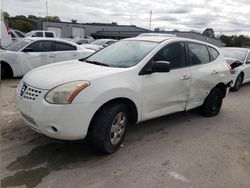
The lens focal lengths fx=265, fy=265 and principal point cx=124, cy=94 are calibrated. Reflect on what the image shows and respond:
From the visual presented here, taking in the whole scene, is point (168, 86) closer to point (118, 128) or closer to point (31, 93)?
point (118, 128)

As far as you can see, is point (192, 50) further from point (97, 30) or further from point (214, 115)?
point (97, 30)

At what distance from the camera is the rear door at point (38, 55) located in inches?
348

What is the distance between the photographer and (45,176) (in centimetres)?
319

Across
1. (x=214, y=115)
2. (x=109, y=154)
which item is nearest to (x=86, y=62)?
(x=109, y=154)

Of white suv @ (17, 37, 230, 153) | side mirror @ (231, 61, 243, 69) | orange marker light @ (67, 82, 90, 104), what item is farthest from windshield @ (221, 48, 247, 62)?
orange marker light @ (67, 82, 90, 104)

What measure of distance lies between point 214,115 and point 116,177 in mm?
3543

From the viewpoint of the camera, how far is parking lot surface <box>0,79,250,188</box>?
320 centimetres

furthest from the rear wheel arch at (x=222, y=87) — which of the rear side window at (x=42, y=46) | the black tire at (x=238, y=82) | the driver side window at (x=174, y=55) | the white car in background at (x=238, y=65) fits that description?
the rear side window at (x=42, y=46)

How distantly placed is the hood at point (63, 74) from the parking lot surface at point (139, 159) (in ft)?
3.32

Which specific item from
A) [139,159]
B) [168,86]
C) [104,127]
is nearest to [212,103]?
[168,86]

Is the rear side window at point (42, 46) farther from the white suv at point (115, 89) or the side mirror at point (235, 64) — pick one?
the side mirror at point (235, 64)

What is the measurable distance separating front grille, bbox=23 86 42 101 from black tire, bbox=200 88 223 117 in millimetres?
3679

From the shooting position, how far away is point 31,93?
11.3 feet

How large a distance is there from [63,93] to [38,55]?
20.8 feet
